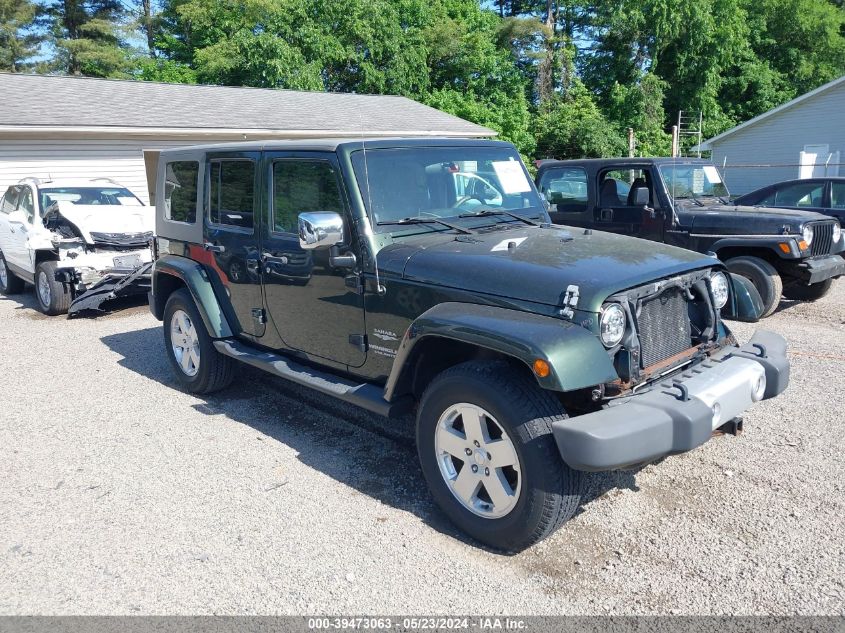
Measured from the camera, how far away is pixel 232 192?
507 cm

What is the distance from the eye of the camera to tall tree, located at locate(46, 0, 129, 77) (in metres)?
30.5

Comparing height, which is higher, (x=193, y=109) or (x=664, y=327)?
(x=193, y=109)

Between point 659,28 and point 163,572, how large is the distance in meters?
37.0

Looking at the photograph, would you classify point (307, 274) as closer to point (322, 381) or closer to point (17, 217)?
point (322, 381)

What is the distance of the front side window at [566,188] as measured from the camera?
9.19m

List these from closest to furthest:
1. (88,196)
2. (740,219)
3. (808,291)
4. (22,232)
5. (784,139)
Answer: (740,219), (808,291), (22,232), (88,196), (784,139)

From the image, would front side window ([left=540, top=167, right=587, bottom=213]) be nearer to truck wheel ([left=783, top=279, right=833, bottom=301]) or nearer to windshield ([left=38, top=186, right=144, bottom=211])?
truck wheel ([left=783, top=279, right=833, bottom=301])

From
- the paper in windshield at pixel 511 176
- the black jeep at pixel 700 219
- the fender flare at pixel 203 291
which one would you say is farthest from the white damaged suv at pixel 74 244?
the paper in windshield at pixel 511 176

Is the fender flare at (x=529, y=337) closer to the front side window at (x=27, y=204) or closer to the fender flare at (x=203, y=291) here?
the fender flare at (x=203, y=291)

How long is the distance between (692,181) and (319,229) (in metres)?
6.49

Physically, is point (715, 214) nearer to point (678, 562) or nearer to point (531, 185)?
point (531, 185)

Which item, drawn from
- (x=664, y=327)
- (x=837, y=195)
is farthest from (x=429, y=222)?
(x=837, y=195)

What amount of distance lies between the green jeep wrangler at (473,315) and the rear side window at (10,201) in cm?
725

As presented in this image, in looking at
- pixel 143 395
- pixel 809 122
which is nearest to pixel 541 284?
pixel 143 395
